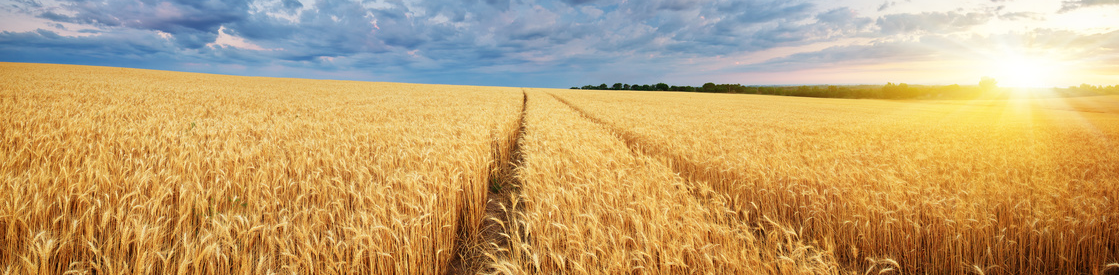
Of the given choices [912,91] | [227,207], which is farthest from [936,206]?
[912,91]

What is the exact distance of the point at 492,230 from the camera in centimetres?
392

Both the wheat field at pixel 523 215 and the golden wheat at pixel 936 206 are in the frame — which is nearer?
the wheat field at pixel 523 215

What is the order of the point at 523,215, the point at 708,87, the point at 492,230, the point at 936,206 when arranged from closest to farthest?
the point at 523,215, the point at 936,206, the point at 492,230, the point at 708,87

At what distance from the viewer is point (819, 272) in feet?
7.58

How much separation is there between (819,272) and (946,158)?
258 inches

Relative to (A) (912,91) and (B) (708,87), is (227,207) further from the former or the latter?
(B) (708,87)

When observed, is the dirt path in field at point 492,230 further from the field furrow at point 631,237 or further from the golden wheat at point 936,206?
the golden wheat at point 936,206

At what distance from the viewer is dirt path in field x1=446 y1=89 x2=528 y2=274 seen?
3049 mm

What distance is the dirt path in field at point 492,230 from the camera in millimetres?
3049

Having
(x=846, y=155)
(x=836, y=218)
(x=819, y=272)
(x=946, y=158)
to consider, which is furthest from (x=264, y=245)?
(x=946, y=158)

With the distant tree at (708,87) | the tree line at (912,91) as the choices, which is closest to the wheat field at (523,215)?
the tree line at (912,91)

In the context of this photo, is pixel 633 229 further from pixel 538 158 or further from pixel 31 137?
pixel 31 137

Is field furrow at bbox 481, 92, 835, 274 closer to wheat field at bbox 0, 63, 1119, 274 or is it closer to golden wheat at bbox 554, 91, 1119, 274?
wheat field at bbox 0, 63, 1119, 274

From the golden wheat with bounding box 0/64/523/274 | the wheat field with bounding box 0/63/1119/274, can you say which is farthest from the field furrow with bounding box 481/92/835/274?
the golden wheat with bounding box 0/64/523/274
